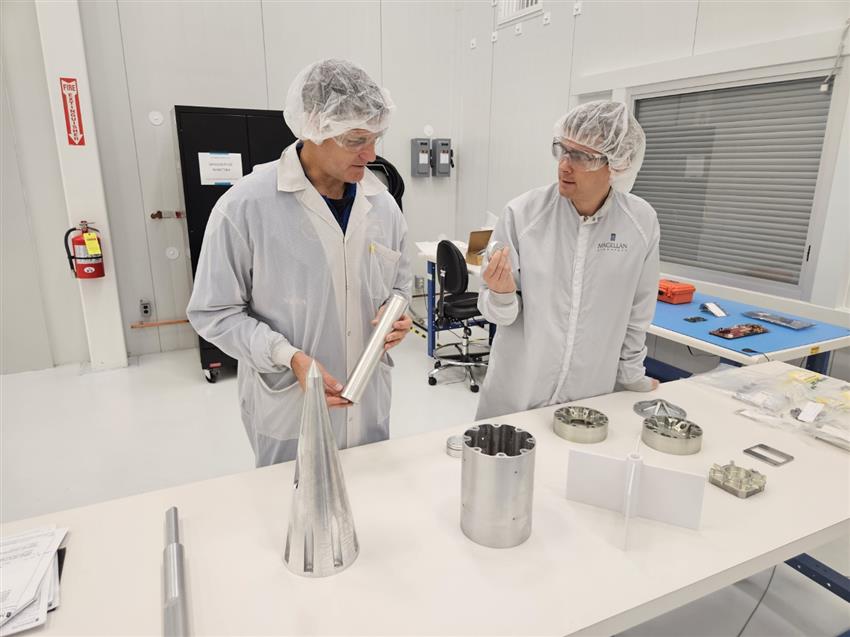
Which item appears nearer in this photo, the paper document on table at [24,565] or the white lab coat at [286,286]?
the paper document on table at [24,565]

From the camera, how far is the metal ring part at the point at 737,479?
1.04 meters

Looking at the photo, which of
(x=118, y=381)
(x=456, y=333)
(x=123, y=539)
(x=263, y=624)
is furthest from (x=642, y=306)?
(x=118, y=381)

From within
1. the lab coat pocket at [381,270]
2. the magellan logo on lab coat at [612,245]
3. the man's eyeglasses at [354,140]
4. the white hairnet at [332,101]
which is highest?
the white hairnet at [332,101]

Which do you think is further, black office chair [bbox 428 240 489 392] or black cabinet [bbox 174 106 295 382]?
black cabinet [bbox 174 106 295 382]

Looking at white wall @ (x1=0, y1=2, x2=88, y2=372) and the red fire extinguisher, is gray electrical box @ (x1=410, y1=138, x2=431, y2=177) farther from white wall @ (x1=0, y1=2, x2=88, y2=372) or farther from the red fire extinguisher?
white wall @ (x1=0, y1=2, x2=88, y2=372)

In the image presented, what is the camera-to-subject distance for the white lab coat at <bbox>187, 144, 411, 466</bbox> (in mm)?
1262

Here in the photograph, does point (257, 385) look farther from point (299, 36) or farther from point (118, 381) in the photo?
point (299, 36)

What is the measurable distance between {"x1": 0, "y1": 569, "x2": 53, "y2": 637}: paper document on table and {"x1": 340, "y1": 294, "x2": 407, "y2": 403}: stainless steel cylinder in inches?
21.6

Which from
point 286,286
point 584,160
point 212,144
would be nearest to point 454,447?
point 286,286

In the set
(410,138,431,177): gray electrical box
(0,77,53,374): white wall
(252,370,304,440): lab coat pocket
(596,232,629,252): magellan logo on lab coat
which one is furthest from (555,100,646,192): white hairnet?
(0,77,53,374): white wall

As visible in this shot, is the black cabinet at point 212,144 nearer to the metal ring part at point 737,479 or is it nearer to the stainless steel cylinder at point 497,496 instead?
the stainless steel cylinder at point 497,496

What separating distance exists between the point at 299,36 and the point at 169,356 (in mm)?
2816

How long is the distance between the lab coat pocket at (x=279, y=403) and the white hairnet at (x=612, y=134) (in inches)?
40.4

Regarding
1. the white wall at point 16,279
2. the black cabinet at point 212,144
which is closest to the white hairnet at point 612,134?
the black cabinet at point 212,144
